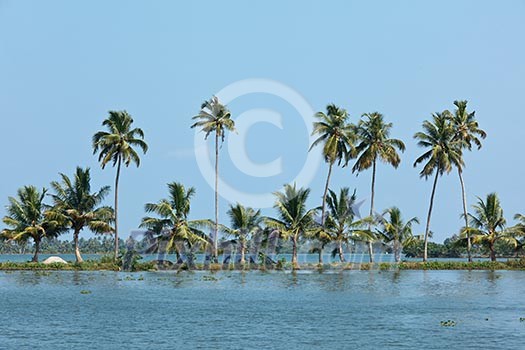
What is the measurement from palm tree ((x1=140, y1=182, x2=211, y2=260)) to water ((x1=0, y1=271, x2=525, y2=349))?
9038 mm

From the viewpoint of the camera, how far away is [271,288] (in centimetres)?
4806

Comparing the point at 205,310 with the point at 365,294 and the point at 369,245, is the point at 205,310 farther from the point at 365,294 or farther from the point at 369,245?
the point at 369,245

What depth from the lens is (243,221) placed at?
67.9 m

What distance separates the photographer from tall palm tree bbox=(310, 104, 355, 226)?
69938 millimetres

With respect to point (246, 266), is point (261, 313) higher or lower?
lower

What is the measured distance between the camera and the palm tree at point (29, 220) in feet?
230

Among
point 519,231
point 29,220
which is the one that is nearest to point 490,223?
point 519,231

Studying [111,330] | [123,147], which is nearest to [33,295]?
[111,330]

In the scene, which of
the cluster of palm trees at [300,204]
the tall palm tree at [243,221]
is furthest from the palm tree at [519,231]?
the tall palm tree at [243,221]

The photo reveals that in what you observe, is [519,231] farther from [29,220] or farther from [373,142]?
[29,220]

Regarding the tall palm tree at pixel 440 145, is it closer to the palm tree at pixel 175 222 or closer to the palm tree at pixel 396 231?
the palm tree at pixel 396 231

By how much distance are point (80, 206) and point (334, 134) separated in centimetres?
2856

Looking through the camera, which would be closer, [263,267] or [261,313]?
[261,313]

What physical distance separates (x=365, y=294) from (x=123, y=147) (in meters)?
33.9
